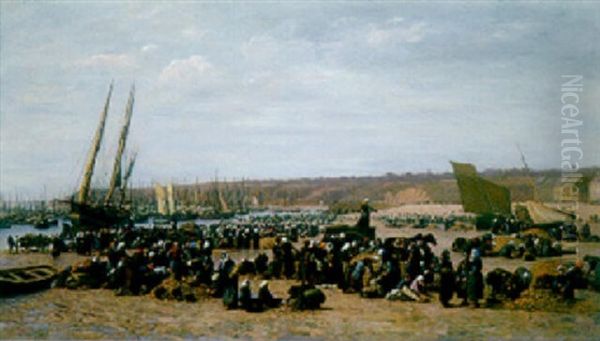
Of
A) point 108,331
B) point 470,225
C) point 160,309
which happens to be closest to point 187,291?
point 160,309

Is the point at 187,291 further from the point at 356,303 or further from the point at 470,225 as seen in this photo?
the point at 470,225

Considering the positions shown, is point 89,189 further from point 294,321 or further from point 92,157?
point 294,321

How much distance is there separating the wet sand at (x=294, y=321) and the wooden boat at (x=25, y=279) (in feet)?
3.93

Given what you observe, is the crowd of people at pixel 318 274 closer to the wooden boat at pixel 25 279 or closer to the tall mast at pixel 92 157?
the wooden boat at pixel 25 279

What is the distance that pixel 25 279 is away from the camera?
20203 millimetres

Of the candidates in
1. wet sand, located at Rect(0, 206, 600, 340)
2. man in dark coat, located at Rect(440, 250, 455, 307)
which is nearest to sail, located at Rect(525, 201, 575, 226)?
wet sand, located at Rect(0, 206, 600, 340)

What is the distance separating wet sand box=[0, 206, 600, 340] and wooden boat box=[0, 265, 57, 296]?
3.93 ft

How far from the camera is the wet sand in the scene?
13289 mm

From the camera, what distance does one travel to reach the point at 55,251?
32.1 meters

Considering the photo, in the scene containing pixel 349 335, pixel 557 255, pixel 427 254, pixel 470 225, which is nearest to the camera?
pixel 349 335

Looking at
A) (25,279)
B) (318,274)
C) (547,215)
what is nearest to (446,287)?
(318,274)

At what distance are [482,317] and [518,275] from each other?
2558mm

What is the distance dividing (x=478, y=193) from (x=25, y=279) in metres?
24.5

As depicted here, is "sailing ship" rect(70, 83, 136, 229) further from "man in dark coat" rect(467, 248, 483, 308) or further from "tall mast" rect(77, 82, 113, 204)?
"man in dark coat" rect(467, 248, 483, 308)
